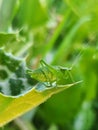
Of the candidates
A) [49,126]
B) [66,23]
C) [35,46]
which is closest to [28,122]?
[49,126]

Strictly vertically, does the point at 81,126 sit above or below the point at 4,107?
below

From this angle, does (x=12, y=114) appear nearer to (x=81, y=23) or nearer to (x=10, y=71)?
(x=10, y=71)

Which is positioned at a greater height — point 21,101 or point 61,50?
point 21,101

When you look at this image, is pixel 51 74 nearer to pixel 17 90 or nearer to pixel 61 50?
pixel 17 90

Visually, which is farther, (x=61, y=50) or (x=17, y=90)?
(x=61, y=50)

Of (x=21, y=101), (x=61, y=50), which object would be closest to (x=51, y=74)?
(x=21, y=101)
